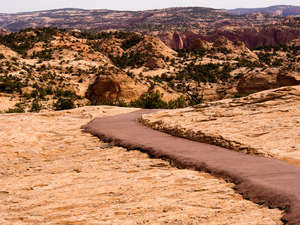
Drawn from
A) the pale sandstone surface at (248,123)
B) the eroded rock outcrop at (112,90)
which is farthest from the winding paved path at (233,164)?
the eroded rock outcrop at (112,90)

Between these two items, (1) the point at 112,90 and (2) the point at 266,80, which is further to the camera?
(2) the point at 266,80

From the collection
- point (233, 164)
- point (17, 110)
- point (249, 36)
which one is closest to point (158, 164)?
point (233, 164)

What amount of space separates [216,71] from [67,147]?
1798 inches

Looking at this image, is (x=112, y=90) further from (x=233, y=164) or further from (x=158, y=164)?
(x=233, y=164)

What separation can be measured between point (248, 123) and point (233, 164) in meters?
4.34

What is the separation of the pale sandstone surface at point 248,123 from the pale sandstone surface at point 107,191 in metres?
2.29

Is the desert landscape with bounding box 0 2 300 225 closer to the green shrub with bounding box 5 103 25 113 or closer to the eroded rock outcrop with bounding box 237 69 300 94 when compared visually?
the green shrub with bounding box 5 103 25 113

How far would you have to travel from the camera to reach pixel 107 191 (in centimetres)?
619

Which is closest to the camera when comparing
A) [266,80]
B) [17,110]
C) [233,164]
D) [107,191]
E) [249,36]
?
[107,191]

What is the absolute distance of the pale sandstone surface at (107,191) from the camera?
190 inches

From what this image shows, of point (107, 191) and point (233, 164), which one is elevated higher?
point (233, 164)

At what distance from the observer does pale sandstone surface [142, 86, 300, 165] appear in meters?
8.23

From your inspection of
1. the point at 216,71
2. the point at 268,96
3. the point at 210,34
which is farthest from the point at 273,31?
the point at 268,96

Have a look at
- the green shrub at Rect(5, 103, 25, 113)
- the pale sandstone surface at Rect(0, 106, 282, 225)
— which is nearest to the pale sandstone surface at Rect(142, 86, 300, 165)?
the pale sandstone surface at Rect(0, 106, 282, 225)
